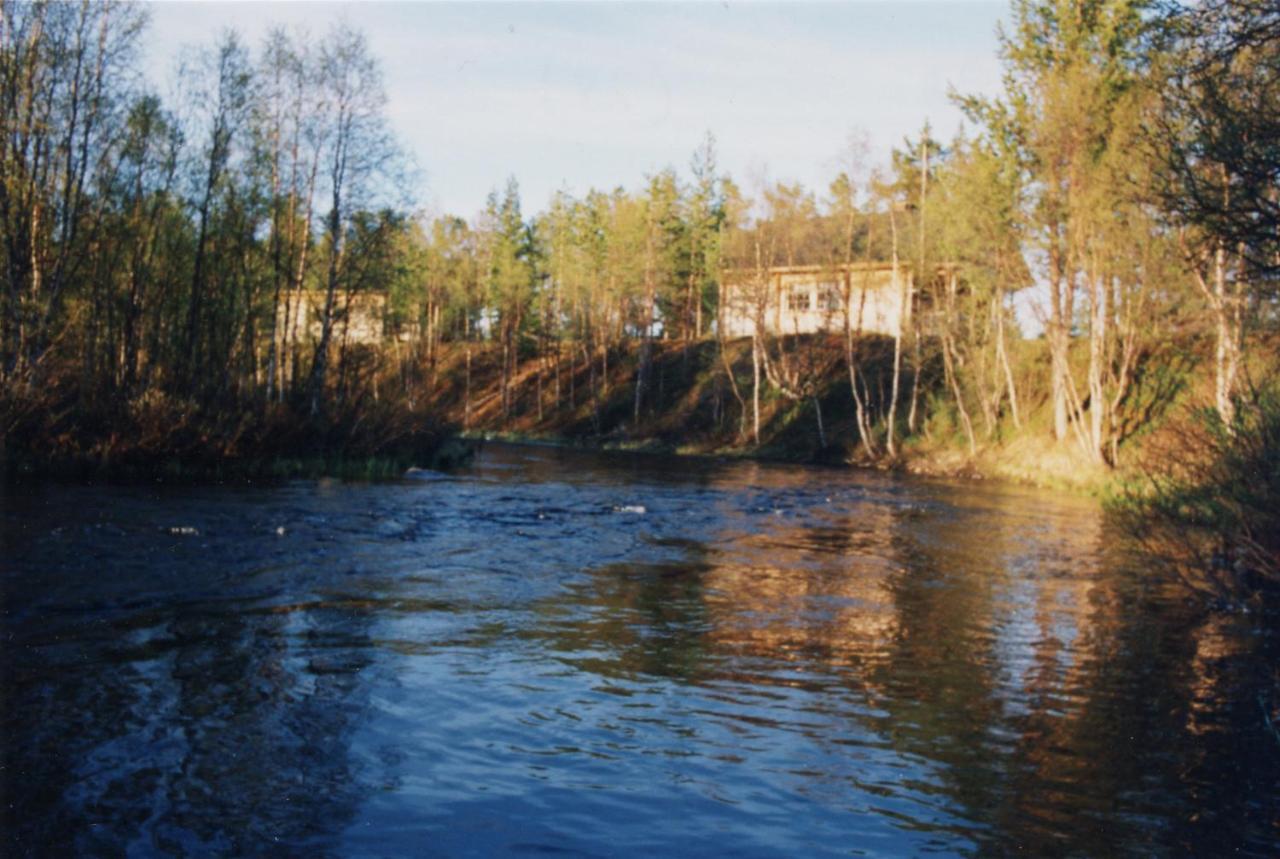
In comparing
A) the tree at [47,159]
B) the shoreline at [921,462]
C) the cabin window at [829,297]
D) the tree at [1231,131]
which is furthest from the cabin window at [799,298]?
the tree at [1231,131]

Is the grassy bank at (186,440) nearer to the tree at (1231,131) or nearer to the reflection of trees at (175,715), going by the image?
the reflection of trees at (175,715)

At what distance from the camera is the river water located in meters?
6.06

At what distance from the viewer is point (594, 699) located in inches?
341

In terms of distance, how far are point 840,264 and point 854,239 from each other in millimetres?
1424

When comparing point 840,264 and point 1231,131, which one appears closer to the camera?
point 1231,131

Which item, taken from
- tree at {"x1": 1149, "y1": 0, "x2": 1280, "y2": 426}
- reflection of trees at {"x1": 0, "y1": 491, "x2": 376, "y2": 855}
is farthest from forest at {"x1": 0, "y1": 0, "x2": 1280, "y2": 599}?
reflection of trees at {"x1": 0, "y1": 491, "x2": 376, "y2": 855}

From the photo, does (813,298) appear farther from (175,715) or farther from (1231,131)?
(175,715)

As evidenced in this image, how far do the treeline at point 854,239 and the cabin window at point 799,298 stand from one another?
5.66 meters

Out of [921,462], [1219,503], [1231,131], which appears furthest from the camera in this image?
[921,462]

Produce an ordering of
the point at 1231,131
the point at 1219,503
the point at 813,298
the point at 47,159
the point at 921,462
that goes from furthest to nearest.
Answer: the point at 813,298, the point at 921,462, the point at 47,159, the point at 1219,503, the point at 1231,131

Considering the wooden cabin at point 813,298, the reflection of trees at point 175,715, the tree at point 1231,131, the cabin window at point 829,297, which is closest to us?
the reflection of trees at point 175,715

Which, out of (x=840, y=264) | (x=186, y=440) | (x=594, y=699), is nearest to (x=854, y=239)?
(x=840, y=264)

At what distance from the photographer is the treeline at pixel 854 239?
12.7m

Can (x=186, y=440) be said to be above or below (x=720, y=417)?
below
